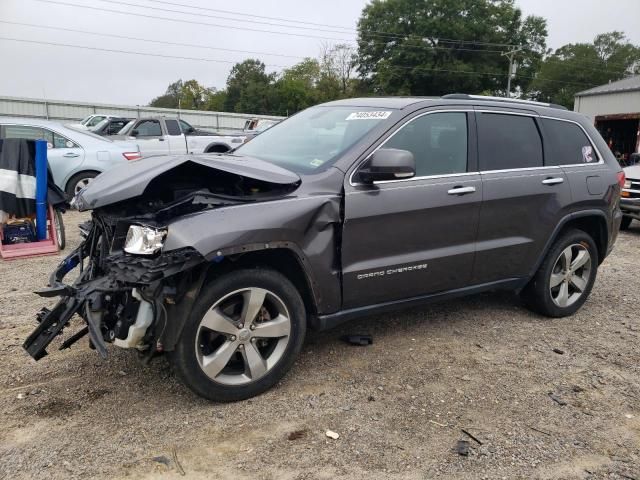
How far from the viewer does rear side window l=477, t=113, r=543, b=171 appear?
13.9 feet

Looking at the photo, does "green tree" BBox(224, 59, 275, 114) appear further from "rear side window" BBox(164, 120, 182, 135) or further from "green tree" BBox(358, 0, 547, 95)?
"rear side window" BBox(164, 120, 182, 135)

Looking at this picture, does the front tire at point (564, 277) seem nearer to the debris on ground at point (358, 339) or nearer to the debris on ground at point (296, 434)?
the debris on ground at point (358, 339)

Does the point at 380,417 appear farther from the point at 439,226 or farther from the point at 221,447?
the point at 439,226

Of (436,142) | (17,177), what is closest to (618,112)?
(436,142)

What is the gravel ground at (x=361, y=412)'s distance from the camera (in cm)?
276

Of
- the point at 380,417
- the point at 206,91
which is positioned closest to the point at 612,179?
the point at 380,417

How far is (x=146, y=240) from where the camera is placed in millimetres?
2916

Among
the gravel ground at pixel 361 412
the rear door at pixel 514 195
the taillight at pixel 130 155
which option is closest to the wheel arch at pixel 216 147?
the taillight at pixel 130 155

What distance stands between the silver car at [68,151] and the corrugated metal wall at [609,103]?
2758cm

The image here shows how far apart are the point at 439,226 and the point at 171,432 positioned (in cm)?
223

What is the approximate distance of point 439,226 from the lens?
3.91 m

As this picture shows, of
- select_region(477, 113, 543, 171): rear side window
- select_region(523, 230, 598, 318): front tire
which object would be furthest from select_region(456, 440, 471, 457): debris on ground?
select_region(523, 230, 598, 318): front tire

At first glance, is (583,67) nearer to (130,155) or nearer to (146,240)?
(130,155)

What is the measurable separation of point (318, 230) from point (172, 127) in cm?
1236
